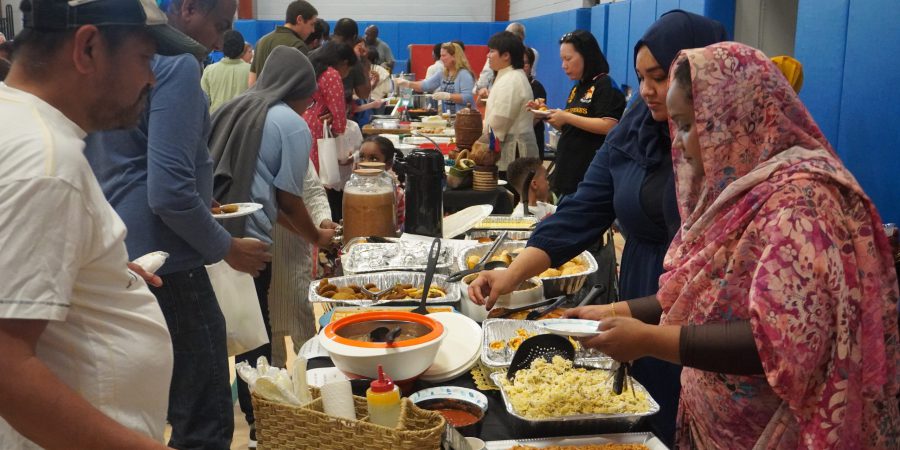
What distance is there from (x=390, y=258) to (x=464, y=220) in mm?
653

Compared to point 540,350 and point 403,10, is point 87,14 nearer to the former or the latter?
point 540,350

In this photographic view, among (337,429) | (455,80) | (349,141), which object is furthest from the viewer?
(455,80)

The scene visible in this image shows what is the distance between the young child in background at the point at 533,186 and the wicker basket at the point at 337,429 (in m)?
2.17

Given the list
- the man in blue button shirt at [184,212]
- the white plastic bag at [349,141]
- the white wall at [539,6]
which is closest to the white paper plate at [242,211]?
the man in blue button shirt at [184,212]

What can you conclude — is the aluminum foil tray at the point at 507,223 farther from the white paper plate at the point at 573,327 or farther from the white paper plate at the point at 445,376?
the white paper plate at the point at 573,327

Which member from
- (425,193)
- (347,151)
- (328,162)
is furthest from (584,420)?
(347,151)

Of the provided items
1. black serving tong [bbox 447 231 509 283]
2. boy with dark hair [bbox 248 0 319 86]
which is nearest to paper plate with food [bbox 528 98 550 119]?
boy with dark hair [bbox 248 0 319 86]

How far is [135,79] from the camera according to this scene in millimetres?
1099

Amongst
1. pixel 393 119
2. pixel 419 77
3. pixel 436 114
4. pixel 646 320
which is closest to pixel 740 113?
pixel 646 320

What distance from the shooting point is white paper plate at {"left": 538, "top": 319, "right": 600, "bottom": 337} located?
1.37 m

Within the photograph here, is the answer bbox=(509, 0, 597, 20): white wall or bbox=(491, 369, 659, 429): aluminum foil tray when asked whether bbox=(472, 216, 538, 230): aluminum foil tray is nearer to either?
bbox=(491, 369, 659, 429): aluminum foil tray

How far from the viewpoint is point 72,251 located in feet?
3.06

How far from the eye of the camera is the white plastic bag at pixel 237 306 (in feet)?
Answer: 7.39

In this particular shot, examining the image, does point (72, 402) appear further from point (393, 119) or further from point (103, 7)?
point (393, 119)
